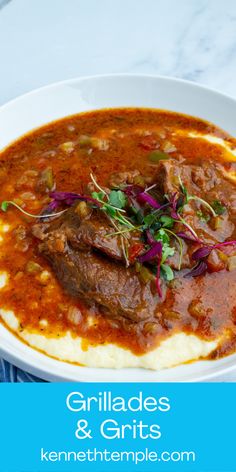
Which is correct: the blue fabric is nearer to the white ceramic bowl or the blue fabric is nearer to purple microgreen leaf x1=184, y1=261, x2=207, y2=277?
purple microgreen leaf x1=184, y1=261, x2=207, y2=277

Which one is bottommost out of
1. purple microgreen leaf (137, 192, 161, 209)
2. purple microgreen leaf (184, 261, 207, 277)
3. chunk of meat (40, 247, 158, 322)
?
chunk of meat (40, 247, 158, 322)

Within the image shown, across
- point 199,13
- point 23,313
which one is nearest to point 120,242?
point 23,313

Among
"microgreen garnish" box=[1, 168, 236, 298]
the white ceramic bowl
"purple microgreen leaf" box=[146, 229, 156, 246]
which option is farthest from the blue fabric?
the white ceramic bowl

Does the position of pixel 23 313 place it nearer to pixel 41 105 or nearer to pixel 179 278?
pixel 179 278

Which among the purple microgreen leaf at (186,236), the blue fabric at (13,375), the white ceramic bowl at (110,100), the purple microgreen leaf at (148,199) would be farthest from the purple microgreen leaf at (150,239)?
the white ceramic bowl at (110,100)

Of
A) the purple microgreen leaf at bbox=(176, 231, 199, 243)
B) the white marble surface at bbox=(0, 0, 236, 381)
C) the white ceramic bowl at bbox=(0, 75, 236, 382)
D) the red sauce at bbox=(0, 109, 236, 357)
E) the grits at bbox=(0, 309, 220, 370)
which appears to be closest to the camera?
the grits at bbox=(0, 309, 220, 370)
